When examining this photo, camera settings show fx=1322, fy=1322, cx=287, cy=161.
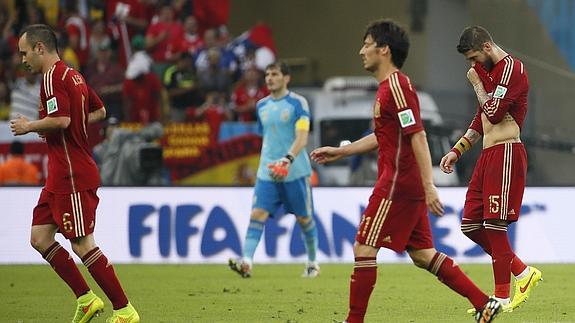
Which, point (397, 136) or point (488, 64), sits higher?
point (488, 64)

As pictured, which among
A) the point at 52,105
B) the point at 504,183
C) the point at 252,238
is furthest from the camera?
the point at 252,238

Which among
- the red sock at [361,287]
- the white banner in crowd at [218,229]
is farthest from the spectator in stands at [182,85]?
the red sock at [361,287]

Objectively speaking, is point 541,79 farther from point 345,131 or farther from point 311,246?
point 311,246

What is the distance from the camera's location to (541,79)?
2358cm

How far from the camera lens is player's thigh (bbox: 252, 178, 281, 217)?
50.0 ft

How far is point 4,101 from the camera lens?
881 inches

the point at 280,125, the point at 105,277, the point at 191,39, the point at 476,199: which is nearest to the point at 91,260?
the point at 105,277

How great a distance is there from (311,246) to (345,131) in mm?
7328

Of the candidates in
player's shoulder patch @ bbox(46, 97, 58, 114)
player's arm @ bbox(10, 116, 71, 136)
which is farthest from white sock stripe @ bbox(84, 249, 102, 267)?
player's shoulder patch @ bbox(46, 97, 58, 114)

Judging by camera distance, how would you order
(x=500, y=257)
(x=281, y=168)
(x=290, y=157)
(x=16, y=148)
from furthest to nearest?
(x=16, y=148) → (x=290, y=157) → (x=281, y=168) → (x=500, y=257)

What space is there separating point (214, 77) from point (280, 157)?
746 cm

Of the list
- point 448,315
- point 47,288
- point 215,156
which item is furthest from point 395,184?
point 215,156

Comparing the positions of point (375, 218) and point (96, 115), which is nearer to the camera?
point (375, 218)

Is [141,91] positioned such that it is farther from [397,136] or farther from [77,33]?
[397,136]
